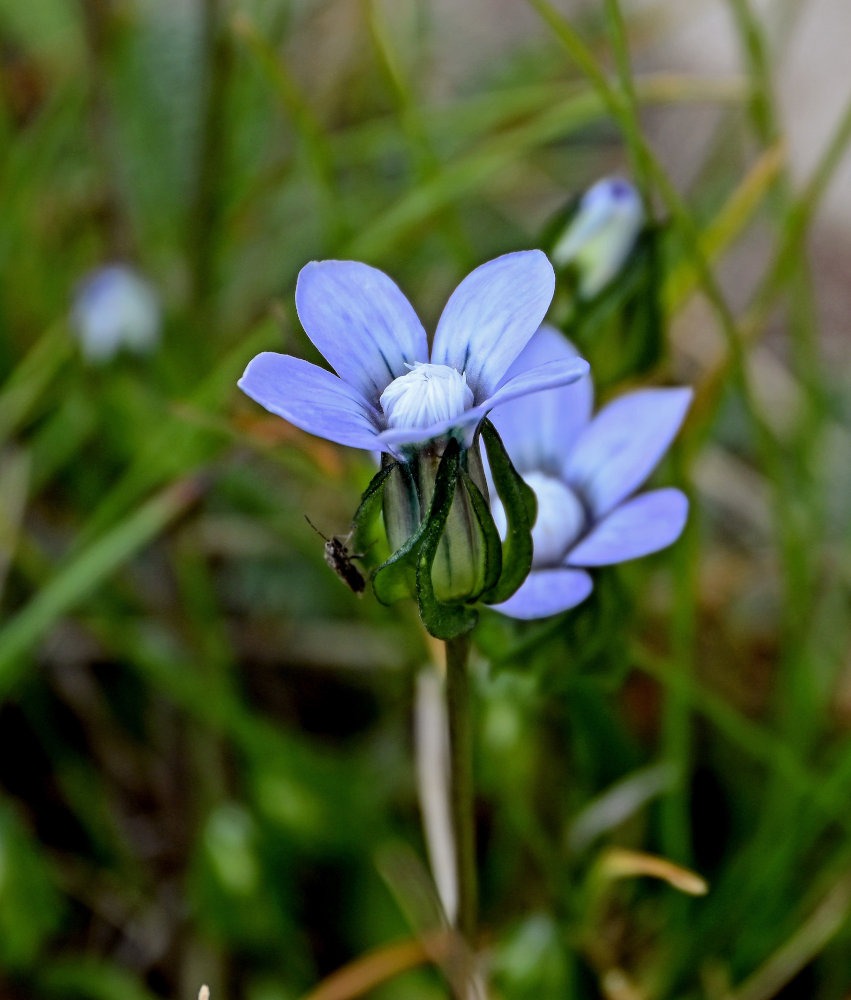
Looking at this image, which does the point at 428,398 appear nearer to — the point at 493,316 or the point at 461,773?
the point at 493,316

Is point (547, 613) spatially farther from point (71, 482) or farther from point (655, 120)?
point (655, 120)

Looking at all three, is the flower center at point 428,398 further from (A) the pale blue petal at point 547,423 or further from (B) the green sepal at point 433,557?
(A) the pale blue petal at point 547,423

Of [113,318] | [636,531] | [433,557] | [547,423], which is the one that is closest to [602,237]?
[547,423]

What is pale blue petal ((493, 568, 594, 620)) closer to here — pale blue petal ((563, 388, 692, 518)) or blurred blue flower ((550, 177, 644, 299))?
pale blue petal ((563, 388, 692, 518))

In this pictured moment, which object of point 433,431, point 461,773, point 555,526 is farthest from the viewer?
point 555,526

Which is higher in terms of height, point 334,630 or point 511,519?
point 511,519

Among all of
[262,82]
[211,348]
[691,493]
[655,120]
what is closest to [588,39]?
[655,120]
